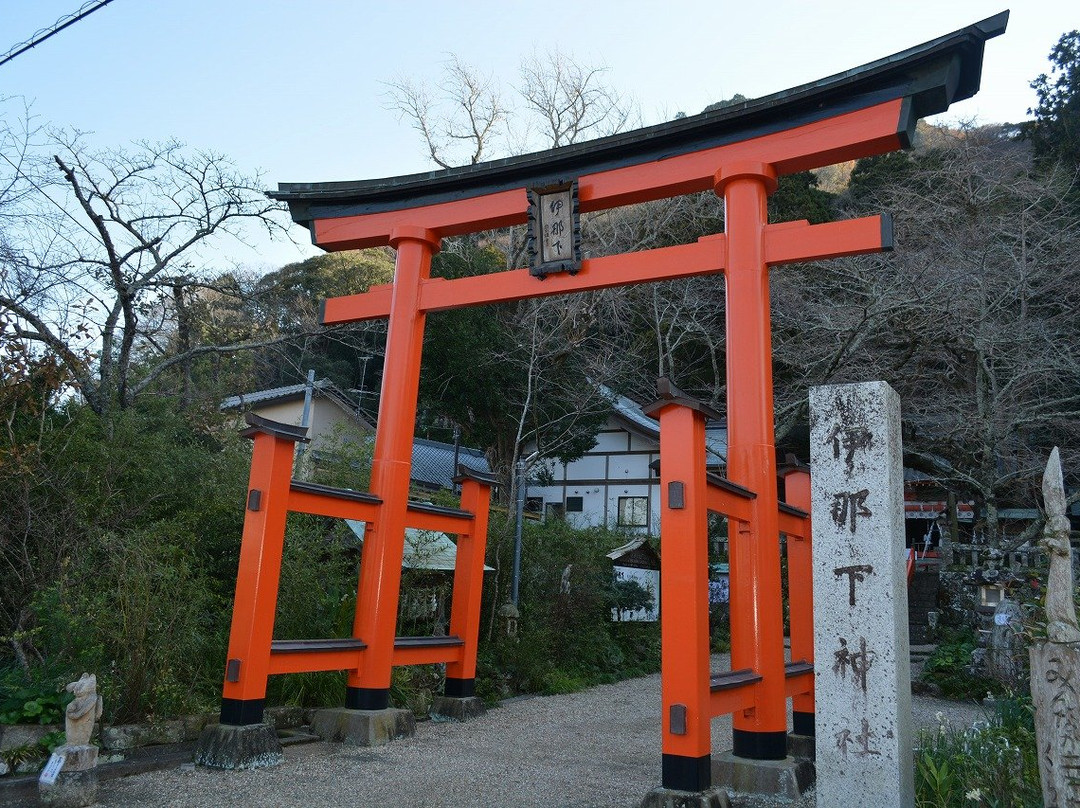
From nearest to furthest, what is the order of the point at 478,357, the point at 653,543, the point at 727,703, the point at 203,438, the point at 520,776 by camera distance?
the point at 727,703, the point at 520,776, the point at 203,438, the point at 653,543, the point at 478,357

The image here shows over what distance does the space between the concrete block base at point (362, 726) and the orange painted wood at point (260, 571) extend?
103cm

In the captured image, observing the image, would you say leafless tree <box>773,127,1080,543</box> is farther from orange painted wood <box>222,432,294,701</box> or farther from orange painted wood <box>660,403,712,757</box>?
orange painted wood <box>222,432,294,701</box>

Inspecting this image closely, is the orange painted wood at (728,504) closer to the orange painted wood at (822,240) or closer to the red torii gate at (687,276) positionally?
the red torii gate at (687,276)

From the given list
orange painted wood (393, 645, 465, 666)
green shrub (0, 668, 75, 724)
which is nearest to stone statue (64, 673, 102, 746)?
green shrub (0, 668, 75, 724)

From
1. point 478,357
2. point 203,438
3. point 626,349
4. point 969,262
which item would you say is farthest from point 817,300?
point 203,438

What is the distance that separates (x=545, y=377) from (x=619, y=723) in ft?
32.0

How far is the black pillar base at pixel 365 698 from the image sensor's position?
6566 millimetres

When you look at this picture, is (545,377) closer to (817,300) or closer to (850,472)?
(817,300)

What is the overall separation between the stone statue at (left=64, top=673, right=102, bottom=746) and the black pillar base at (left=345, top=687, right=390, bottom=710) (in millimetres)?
2270

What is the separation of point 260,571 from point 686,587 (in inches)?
121

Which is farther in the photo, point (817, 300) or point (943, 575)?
point (817, 300)

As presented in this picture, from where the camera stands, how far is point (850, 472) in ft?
14.0

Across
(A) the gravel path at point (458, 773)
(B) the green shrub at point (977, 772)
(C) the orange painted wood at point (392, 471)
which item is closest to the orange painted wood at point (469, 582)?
(A) the gravel path at point (458, 773)

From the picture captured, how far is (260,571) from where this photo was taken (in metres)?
5.77
